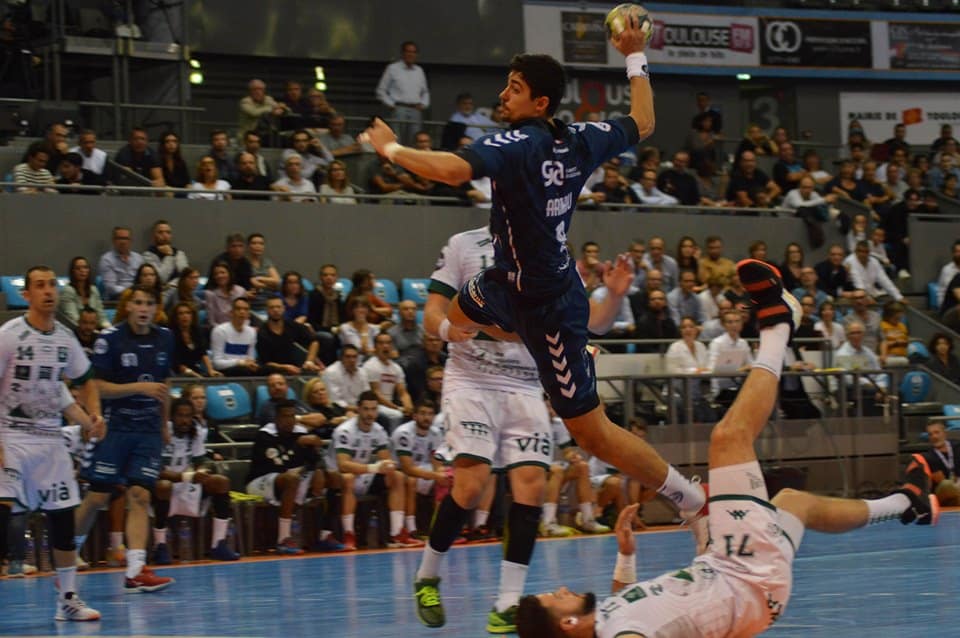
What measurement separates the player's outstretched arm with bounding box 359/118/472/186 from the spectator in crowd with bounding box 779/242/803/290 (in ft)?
49.9

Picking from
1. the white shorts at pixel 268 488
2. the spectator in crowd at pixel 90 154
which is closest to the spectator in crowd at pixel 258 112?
the spectator in crowd at pixel 90 154

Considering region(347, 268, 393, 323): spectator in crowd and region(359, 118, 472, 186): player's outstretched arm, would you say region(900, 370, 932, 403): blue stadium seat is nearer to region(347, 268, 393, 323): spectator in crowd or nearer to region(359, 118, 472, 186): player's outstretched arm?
region(347, 268, 393, 323): spectator in crowd

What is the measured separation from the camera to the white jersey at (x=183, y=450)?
13.8 metres

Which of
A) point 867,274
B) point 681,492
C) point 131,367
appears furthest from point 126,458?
point 867,274

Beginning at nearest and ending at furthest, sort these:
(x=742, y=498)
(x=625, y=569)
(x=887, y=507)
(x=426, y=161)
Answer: (x=742, y=498)
(x=426, y=161)
(x=887, y=507)
(x=625, y=569)

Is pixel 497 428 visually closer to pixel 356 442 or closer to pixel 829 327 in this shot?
pixel 356 442

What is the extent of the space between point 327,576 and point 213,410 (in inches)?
167

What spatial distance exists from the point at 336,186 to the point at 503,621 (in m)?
12.5

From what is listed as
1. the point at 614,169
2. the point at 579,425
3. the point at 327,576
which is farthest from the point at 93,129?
the point at 579,425

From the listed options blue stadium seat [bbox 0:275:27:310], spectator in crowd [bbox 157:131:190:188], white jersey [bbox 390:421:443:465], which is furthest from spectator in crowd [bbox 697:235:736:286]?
blue stadium seat [bbox 0:275:27:310]

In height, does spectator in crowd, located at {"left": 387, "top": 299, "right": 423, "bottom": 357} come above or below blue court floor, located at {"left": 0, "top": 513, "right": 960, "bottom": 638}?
above

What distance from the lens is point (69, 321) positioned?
14.9 metres

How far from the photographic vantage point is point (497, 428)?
8.34m

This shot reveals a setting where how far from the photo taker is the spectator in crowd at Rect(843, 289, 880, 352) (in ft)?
66.8
